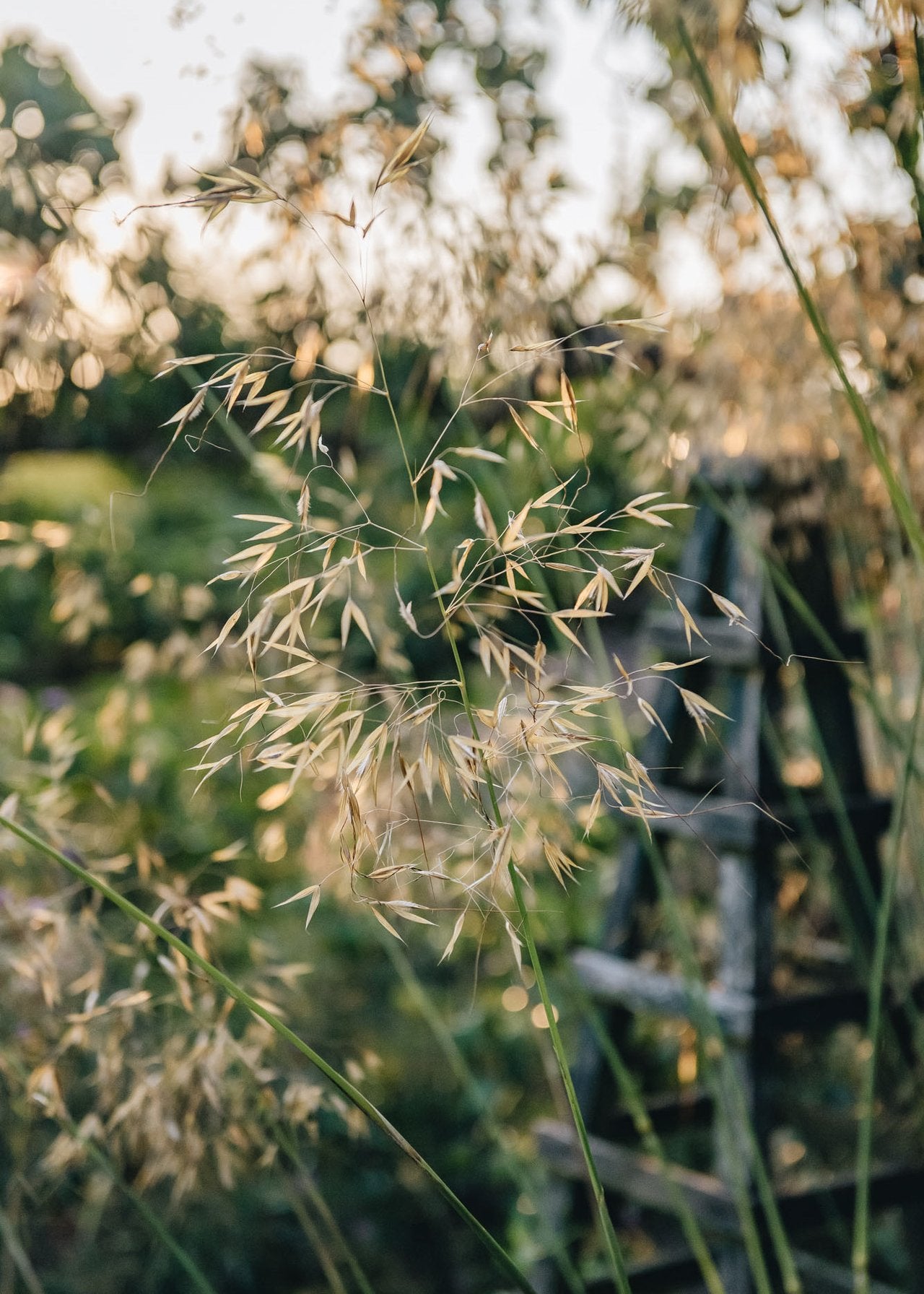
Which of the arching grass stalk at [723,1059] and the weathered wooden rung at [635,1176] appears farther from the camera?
the weathered wooden rung at [635,1176]

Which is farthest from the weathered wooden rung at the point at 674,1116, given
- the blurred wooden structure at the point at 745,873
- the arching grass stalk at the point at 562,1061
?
the arching grass stalk at the point at 562,1061

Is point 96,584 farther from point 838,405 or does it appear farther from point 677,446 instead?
point 838,405

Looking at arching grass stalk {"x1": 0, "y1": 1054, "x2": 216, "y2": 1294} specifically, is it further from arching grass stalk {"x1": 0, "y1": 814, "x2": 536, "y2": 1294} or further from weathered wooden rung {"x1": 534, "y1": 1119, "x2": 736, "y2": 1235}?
weathered wooden rung {"x1": 534, "y1": 1119, "x2": 736, "y2": 1235}

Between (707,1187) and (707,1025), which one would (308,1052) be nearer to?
(707,1025)

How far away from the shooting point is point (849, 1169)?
1.91 meters

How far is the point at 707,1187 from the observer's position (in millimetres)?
1383

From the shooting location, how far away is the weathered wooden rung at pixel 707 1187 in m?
1.37

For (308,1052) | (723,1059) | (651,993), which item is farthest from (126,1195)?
(651,993)

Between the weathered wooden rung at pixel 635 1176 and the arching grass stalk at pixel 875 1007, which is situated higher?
the arching grass stalk at pixel 875 1007

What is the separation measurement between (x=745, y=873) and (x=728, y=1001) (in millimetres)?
178

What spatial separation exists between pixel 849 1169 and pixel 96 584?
67.9 inches

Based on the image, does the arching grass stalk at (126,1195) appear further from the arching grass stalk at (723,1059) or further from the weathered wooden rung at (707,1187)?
the weathered wooden rung at (707,1187)

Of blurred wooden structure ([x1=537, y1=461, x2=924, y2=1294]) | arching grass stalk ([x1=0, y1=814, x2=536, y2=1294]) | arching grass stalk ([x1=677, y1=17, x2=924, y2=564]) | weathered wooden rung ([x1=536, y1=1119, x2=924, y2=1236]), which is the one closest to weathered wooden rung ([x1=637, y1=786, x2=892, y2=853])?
blurred wooden structure ([x1=537, y1=461, x2=924, y2=1294])

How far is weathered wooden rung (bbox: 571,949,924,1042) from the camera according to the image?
4.54 ft
